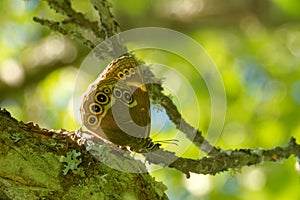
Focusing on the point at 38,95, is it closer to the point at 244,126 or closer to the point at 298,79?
the point at 244,126

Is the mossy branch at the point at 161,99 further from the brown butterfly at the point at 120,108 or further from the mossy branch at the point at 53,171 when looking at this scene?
the mossy branch at the point at 53,171

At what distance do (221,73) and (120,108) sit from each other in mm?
2202

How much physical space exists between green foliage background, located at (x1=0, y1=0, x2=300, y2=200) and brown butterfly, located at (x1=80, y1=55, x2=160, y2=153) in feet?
4.47

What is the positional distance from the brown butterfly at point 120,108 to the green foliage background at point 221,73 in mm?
1362

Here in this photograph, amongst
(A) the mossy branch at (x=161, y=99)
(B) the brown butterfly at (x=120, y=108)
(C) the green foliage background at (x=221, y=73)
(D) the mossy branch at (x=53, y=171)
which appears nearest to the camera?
(D) the mossy branch at (x=53, y=171)

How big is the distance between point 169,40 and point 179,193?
84cm

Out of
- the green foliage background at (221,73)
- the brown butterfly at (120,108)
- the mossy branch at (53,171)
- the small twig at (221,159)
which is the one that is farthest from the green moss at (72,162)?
the green foliage background at (221,73)

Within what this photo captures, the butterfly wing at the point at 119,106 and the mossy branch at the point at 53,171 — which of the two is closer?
the mossy branch at the point at 53,171

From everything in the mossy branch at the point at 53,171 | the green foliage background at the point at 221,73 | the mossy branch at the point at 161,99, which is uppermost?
the green foliage background at the point at 221,73

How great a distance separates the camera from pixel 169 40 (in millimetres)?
3393

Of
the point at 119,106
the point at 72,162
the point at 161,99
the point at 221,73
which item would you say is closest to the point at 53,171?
the point at 72,162

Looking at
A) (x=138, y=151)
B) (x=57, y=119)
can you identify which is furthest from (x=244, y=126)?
(x=138, y=151)

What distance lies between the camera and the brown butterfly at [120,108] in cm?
138

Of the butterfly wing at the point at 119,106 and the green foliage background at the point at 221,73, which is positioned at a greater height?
the green foliage background at the point at 221,73
